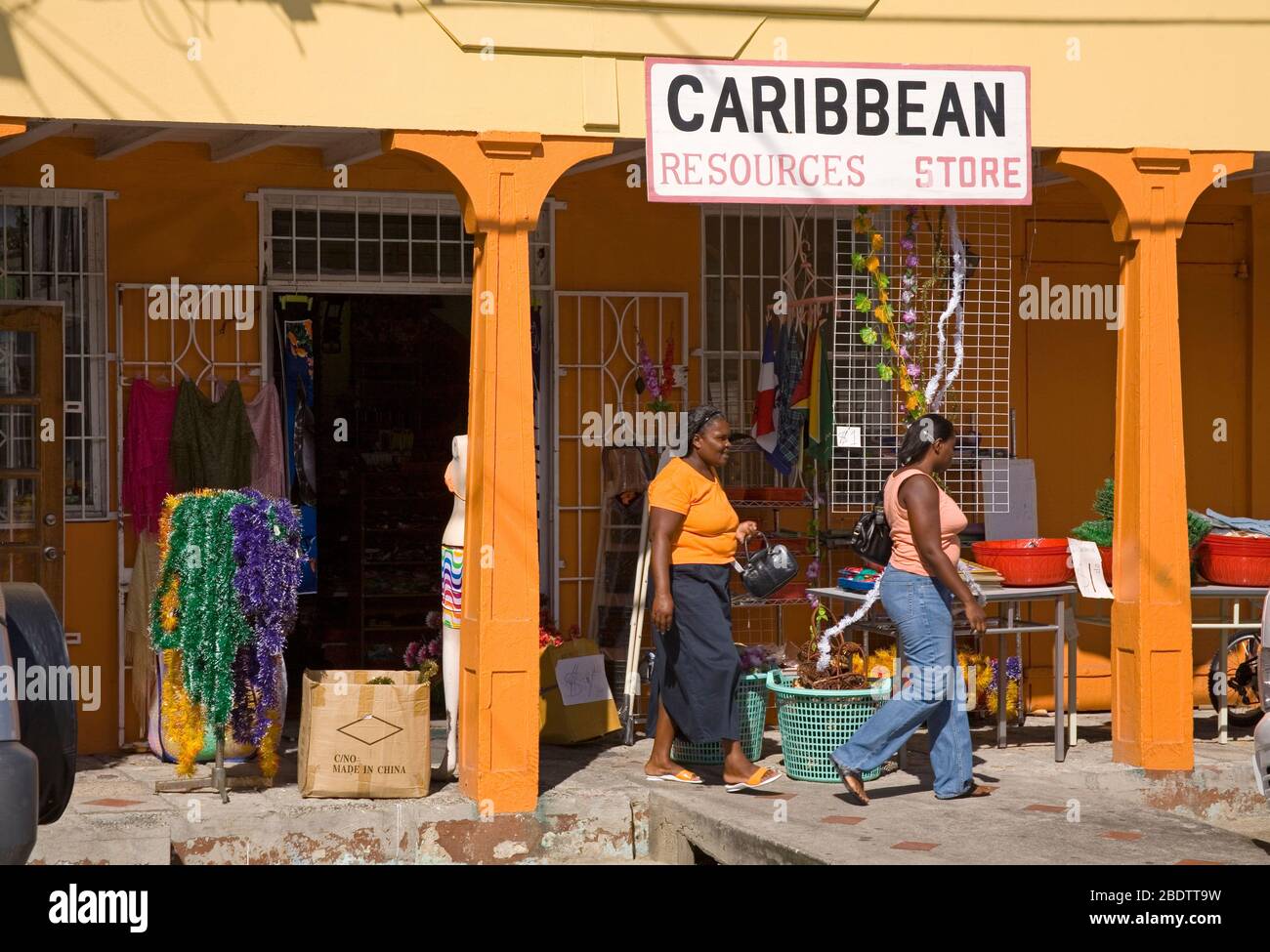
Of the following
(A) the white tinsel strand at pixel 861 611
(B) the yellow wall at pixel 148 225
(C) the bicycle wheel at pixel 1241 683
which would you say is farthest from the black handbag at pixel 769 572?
(B) the yellow wall at pixel 148 225

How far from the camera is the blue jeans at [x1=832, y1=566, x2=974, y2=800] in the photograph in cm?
867

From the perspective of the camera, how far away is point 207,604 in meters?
8.81

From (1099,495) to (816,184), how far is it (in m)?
2.87

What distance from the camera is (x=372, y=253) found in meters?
11.1

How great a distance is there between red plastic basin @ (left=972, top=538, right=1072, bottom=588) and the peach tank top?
3.65 feet

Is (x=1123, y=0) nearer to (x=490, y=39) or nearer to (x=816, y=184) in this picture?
(x=816, y=184)

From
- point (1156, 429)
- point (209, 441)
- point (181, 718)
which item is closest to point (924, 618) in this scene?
point (1156, 429)

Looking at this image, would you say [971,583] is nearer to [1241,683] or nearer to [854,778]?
[854,778]

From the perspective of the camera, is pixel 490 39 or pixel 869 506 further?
pixel 869 506

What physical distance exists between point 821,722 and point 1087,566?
195cm

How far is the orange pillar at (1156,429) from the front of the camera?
31.5ft

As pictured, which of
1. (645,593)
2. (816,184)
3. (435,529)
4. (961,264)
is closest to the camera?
(816,184)

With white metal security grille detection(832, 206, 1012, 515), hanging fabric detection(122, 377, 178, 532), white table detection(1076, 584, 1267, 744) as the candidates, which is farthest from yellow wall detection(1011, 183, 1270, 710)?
hanging fabric detection(122, 377, 178, 532)

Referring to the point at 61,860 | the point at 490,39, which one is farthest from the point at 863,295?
the point at 61,860
